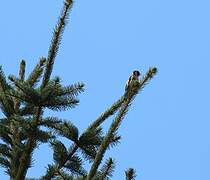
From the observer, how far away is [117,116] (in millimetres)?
3828

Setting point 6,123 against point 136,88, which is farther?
point 6,123

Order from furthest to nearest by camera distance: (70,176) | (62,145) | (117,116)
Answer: (62,145)
(70,176)
(117,116)

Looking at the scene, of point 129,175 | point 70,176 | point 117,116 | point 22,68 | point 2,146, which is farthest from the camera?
point 22,68

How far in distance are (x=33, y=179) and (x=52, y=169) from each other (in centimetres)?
42

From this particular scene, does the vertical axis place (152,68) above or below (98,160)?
above

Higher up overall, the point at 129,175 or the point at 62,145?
the point at 62,145

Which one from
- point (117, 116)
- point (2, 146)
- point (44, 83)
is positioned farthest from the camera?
point (2, 146)

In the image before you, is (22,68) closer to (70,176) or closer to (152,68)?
(70,176)

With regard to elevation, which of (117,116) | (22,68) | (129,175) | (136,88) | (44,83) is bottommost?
(129,175)

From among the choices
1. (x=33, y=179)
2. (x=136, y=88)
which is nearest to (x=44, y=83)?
(x=33, y=179)

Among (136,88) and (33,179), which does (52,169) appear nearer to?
(33,179)

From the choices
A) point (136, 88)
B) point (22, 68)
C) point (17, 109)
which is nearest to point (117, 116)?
point (136, 88)

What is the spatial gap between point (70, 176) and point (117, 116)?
1061 mm

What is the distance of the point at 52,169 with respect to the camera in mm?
5398
